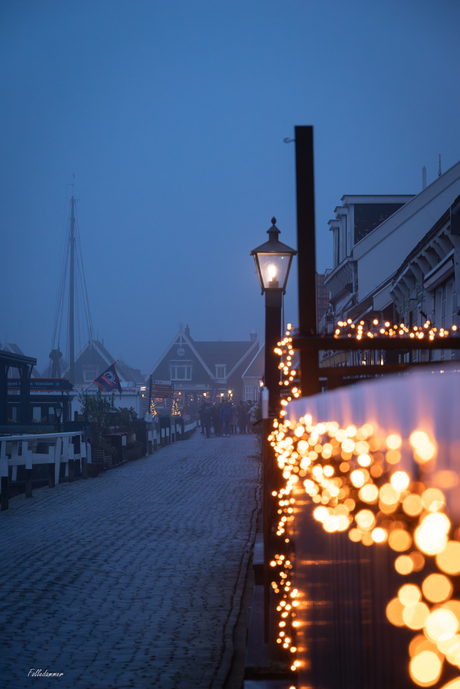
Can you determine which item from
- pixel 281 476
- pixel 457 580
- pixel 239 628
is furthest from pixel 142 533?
pixel 457 580

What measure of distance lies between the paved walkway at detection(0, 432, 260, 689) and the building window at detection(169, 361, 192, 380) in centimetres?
5760

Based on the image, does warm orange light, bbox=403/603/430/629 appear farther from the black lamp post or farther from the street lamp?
the black lamp post

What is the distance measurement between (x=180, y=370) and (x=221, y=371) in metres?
4.86

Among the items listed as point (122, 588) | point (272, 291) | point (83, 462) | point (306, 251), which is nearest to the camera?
point (306, 251)

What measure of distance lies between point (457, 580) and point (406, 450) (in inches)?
10.1

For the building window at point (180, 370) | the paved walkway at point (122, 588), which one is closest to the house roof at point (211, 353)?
the building window at point (180, 370)

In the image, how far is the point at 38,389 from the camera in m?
28.0

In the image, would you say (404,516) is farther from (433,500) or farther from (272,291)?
(272,291)

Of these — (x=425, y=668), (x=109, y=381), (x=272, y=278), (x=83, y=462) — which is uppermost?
(x=272, y=278)

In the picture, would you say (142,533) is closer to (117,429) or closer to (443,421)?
(443,421)

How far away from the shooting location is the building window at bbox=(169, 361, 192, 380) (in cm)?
7012

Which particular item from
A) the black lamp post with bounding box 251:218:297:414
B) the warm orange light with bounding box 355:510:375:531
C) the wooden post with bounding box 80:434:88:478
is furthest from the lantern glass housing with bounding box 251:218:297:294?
the wooden post with bounding box 80:434:88:478

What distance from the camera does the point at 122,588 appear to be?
6.20 metres

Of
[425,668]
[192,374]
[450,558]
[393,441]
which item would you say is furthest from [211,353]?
[450,558]
